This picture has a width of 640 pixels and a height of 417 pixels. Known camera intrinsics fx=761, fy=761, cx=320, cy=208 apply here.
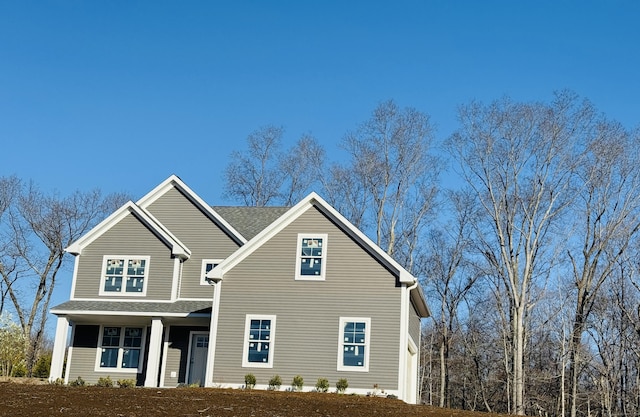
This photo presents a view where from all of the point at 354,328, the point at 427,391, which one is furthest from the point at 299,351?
the point at 427,391

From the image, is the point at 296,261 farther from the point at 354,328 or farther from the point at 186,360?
the point at 186,360

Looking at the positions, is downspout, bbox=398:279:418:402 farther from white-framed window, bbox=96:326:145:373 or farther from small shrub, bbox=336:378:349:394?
white-framed window, bbox=96:326:145:373

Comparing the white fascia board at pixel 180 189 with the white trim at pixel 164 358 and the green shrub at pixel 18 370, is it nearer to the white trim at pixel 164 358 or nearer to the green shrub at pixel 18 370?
the white trim at pixel 164 358

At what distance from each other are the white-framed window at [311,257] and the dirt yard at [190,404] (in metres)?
4.19

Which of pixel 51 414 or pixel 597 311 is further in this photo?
pixel 597 311

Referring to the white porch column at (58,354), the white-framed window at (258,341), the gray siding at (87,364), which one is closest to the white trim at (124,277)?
the gray siding at (87,364)

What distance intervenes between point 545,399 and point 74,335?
1076 inches

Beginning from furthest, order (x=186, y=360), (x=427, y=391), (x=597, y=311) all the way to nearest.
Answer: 1. (x=427, y=391)
2. (x=597, y=311)
3. (x=186, y=360)

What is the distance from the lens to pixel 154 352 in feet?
87.0

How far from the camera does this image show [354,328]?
79.5 ft

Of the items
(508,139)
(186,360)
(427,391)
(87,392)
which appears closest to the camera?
(87,392)

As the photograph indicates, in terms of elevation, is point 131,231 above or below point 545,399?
above

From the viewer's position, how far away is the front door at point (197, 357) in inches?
1078

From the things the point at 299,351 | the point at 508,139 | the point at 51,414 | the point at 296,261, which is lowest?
the point at 51,414
